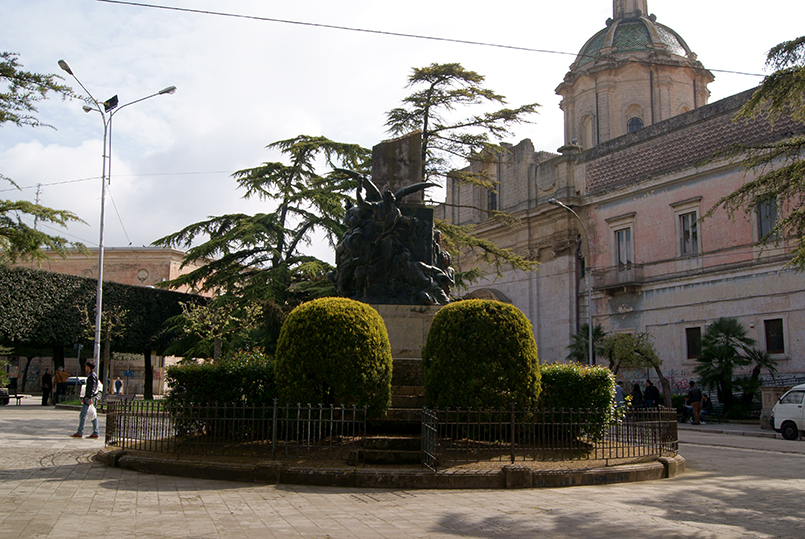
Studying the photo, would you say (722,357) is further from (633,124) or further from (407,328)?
(633,124)

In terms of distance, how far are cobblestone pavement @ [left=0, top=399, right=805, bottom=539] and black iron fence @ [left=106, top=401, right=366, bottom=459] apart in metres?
0.78

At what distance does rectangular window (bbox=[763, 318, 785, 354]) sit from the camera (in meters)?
26.4

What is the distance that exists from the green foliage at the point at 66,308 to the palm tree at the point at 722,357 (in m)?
22.5

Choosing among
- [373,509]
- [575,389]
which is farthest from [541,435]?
[373,509]

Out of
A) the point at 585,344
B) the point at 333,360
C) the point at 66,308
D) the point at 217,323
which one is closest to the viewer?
the point at 333,360

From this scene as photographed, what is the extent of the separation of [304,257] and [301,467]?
62.2 feet

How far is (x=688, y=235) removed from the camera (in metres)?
30.7

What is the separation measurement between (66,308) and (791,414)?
89.9ft

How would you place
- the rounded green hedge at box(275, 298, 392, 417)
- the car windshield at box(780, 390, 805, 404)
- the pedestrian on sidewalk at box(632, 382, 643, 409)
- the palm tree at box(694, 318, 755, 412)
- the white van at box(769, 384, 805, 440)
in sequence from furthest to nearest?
1. the pedestrian on sidewalk at box(632, 382, 643, 409)
2. the palm tree at box(694, 318, 755, 412)
3. the car windshield at box(780, 390, 805, 404)
4. the white van at box(769, 384, 805, 440)
5. the rounded green hedge at box(275, 298, 392, 417)

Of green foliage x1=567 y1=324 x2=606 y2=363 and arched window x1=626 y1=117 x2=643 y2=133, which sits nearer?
green foliage x1=567 y1=324 x2=606 y2=363

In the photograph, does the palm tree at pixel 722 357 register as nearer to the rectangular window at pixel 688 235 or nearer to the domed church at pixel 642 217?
the domed church at pixel 642 217

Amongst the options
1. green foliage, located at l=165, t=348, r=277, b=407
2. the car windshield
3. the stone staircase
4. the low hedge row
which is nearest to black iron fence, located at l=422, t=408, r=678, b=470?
the low hedge row

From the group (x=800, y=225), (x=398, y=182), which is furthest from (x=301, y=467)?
(x=800, y=225)

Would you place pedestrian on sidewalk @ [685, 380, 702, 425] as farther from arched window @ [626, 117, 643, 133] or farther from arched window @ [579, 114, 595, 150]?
arched window @ [579, 114, 595, 150]
